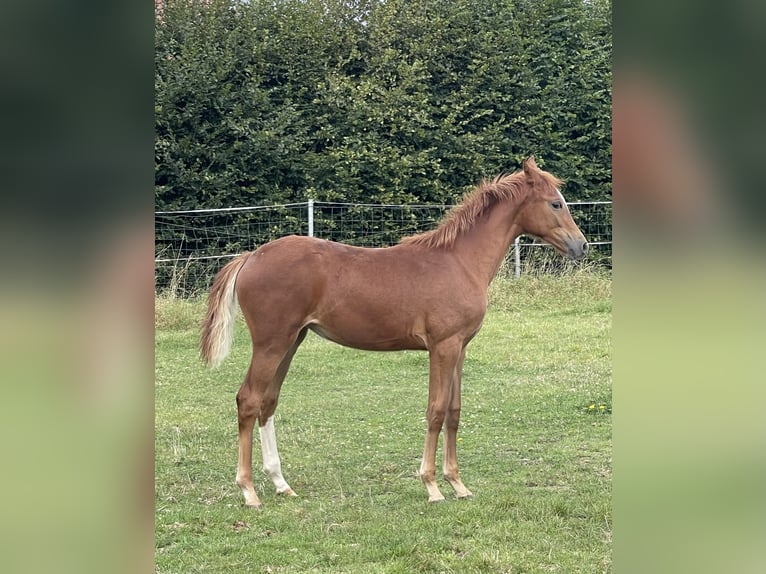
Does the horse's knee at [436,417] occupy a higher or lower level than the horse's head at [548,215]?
lower

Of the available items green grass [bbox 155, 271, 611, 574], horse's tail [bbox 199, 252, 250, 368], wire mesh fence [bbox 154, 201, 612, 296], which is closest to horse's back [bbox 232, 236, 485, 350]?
horse's tail [bbox 199, 252, 250, 368]

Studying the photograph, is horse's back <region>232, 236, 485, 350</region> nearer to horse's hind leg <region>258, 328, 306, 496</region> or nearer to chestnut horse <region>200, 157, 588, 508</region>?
chestnut horse <region>200, 157, 588, 508</region>

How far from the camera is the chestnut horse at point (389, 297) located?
14.8ft

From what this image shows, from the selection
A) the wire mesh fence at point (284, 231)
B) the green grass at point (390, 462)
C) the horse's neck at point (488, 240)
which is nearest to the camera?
the green grass at point (390, 462)

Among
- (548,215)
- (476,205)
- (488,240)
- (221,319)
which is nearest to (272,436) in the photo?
(221,319)

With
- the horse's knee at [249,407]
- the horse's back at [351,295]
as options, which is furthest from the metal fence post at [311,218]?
the horse's knee at [249,407]

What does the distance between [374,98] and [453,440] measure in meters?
8.23

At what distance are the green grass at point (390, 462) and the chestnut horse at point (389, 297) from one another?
0.35 metres

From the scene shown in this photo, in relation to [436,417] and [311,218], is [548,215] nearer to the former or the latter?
[436,417]

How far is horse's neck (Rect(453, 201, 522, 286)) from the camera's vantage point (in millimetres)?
4812

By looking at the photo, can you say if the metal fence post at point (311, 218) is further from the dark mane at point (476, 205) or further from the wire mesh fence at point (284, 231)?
the dark mane at point (476, 205)
